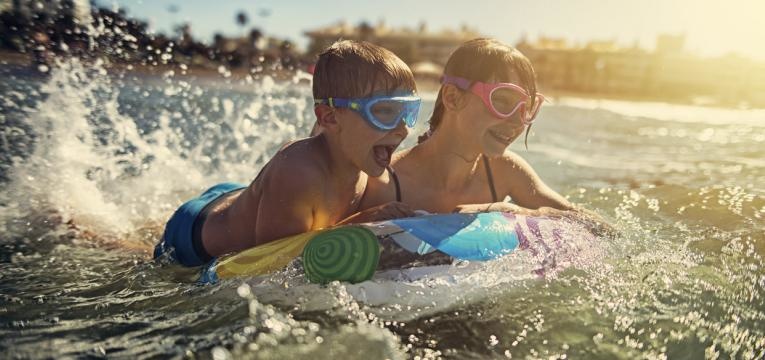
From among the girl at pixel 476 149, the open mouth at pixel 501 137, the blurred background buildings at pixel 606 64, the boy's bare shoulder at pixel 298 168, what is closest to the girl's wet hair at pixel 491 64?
the girl at pixel 476 149

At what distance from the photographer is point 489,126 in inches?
150

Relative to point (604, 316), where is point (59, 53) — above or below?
above

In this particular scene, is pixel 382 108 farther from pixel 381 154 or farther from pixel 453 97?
pixel 453 97

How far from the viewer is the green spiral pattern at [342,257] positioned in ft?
9.88

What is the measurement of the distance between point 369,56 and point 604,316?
1.67m

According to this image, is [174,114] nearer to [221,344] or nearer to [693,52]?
[221,344]

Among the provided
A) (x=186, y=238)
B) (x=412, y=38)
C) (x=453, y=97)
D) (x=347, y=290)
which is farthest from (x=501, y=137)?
(x=412, y=38)

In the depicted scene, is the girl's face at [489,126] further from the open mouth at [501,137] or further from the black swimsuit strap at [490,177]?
the black swimsuit strap at [490,177]

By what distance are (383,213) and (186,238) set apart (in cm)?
143

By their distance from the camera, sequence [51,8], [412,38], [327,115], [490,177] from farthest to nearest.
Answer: [412,38], [51,8], [490,177], [327,115]

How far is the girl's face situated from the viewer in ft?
12.4

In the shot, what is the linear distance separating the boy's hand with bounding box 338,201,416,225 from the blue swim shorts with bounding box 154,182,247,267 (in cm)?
110

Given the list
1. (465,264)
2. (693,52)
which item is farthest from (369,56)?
(693,52)

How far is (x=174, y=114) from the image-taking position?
1048cm
